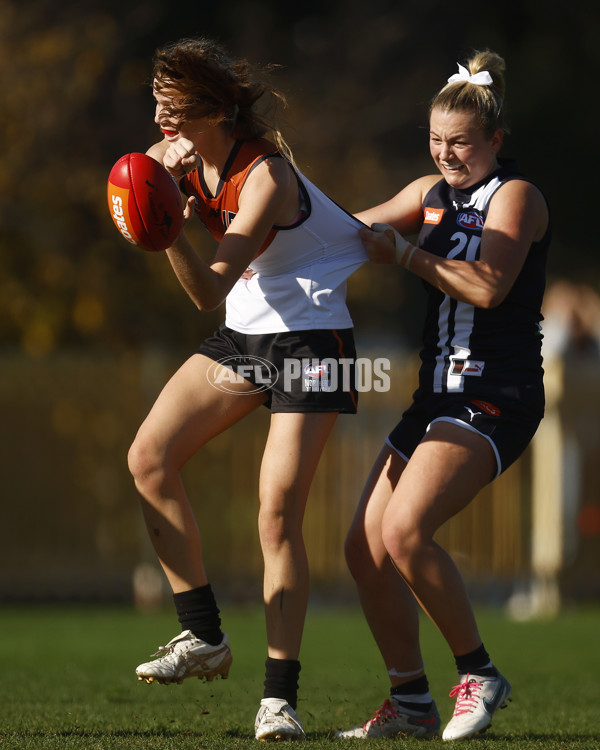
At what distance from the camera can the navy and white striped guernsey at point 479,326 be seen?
4.13m

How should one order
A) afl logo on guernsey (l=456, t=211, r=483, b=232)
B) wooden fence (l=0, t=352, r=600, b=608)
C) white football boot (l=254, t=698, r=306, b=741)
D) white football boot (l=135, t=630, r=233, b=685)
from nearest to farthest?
1. white football boot (l=254, t=698, r=306, b=741)
2. white football boot (l=135, t=630, r=233, b=685)
3. afl logo on guernsey (l=456, t=211, r=483, b=232)
4. wooden fence (l=0, t=352, r=600, b=608)

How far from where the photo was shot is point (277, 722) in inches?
154

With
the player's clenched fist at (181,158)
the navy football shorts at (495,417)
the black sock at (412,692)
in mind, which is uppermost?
the player's clenched fist at (181,158)

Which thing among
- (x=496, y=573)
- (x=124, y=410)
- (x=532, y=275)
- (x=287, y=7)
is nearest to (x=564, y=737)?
(x=532, y=275)

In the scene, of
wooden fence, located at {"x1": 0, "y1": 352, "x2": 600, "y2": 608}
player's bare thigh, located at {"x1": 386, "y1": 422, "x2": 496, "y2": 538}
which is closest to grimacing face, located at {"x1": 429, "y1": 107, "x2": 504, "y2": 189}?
player's bare thigh, located at {"x1": 386, "y1": 422, "x2": 496, "y2": 538}

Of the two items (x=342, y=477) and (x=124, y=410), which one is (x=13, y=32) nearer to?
(x=124, y=410)

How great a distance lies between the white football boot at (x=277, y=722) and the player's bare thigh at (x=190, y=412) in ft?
2.93

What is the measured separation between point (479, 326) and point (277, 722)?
5.03 ft

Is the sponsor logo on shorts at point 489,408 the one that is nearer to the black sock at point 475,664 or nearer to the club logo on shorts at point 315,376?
the club logo on shorts at point 315,376

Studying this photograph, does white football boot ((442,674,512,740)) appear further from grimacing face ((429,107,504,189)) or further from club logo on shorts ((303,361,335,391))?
grimacing face ((429,107,504,189))

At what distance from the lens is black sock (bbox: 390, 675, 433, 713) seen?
A: 14.2 feet

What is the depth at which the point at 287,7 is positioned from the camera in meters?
18.1

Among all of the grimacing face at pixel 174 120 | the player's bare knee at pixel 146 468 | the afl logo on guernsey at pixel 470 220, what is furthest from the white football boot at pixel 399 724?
the grimacing face at pixel 174 120

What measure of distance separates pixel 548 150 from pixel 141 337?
11085 millimetres
